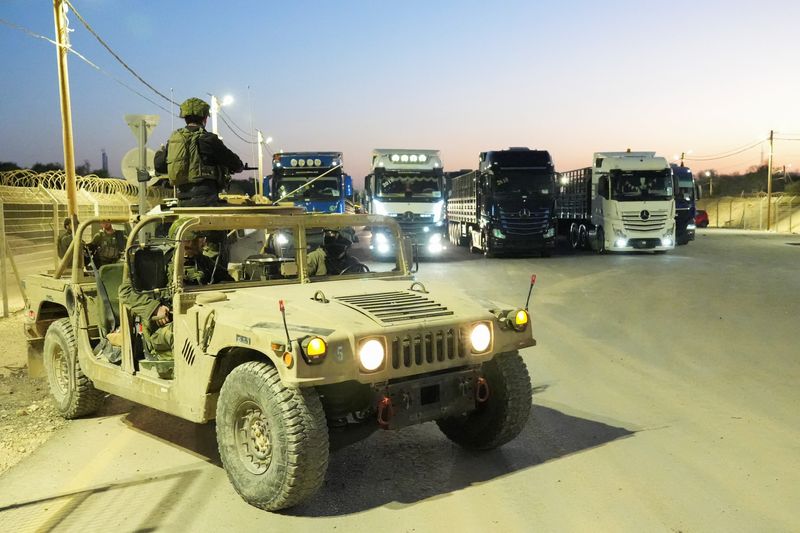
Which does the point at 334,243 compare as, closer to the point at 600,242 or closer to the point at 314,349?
the point at 314,349

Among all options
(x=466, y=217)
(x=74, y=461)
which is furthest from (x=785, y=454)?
(x=466, y=217)

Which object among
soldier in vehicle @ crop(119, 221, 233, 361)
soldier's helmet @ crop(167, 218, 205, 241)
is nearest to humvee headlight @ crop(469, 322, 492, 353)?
soldier in vehicle @ crop(119, 221, 233, 361)

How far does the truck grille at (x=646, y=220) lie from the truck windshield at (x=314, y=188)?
1018 centimetres

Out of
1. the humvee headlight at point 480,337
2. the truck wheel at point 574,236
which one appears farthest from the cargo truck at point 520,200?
the humvee headlight at point 480,337

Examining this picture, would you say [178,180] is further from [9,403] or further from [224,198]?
[9,403]

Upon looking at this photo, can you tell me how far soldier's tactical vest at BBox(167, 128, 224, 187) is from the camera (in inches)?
→ 243

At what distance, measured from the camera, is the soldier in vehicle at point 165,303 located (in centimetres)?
526

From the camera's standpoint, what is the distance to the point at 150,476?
495 centimetres

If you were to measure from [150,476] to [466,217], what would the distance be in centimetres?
2569

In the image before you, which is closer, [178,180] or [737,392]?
[178,180]

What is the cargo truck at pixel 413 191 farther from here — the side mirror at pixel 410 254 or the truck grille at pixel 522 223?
the side mirror at pixel 410 254

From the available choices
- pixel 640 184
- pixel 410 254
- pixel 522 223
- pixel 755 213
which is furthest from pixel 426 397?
pixel 755 213

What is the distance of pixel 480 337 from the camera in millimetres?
4699

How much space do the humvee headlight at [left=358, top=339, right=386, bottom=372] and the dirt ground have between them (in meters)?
2.92
